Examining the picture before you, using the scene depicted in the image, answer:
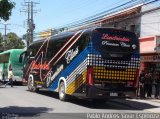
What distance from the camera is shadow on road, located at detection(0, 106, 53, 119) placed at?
15.5 meters

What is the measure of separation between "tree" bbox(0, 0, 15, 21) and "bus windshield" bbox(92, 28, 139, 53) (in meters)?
4.20

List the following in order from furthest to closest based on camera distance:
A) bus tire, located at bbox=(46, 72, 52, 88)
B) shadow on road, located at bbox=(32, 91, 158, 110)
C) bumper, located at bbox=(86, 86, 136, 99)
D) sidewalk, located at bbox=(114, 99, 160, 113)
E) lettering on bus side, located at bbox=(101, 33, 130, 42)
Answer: bus tire, located at bbox=(46, 72, 52, 88)
shadow on road, located at bbox=(32, 91, 158, 110)
lettering on bus side, located at bbox=(101, 33, 130, 42)
sidewalk, located at bbox=(114, 99, 160, 113)
bumper, located at bbox=(86, 86, 136, 99)

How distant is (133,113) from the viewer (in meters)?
16.9

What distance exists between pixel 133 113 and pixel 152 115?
80cm

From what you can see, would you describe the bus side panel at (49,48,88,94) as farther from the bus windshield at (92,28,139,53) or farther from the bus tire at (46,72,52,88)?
the bus tire at (46,72,52,88)

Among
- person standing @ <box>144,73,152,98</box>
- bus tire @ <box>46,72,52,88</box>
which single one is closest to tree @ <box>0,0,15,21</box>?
bus tire @ <box>46,72,52,88</box>

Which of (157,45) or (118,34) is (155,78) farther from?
(118,34)

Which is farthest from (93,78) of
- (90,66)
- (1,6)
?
(1,6)

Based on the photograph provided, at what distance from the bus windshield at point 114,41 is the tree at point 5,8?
13.8 ft

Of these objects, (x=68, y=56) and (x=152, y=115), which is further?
(x=68, y=56)

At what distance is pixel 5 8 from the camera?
15266mm

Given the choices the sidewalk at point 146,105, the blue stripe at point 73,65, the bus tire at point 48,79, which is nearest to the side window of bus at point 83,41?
the blue stripe at point 73,65

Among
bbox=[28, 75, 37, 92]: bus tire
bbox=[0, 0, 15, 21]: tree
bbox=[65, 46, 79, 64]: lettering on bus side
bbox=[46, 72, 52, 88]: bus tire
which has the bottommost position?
bbox=[28, 75, 37, 92]: bus tire

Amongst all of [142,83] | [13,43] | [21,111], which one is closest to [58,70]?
[142,83]
